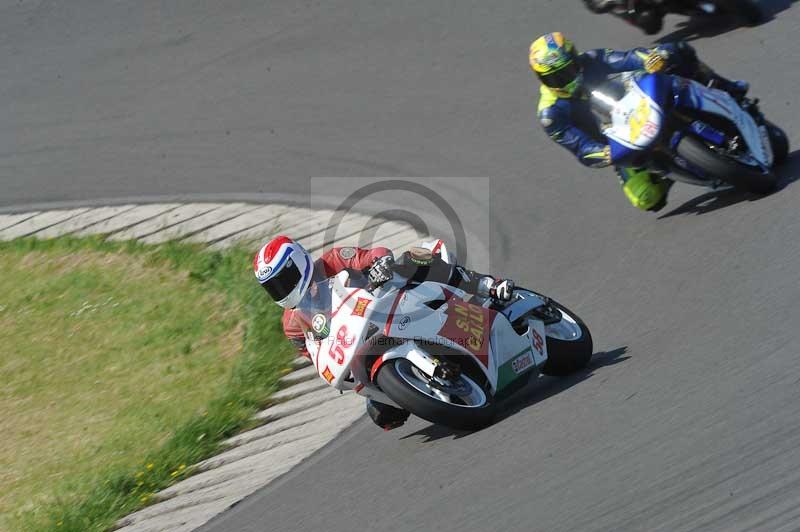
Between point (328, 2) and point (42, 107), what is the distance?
11.9 ft

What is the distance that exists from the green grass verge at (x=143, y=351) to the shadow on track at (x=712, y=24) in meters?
4.76

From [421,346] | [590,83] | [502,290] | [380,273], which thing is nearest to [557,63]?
[590,83]

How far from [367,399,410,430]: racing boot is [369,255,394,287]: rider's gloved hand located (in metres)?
0.91

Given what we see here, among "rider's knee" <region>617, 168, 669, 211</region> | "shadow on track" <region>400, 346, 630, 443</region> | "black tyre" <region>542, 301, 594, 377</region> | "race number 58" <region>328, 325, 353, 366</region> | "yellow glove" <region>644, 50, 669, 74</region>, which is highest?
"yellow glove" <region>644, 50, 669, 74</region>

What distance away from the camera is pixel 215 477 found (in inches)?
310

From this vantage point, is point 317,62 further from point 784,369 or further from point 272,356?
point 784,369

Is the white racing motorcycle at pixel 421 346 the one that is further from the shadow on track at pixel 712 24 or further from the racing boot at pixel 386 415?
the shadow on track at pixel 712 24

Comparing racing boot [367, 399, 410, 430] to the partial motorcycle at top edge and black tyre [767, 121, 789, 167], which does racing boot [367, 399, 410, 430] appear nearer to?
black tyre [767, 121, 789, 167]

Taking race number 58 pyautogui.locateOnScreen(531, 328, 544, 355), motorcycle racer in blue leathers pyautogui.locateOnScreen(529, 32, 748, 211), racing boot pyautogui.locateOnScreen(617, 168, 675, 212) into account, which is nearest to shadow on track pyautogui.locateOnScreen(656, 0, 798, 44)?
motorcycle racer in blue leathers pyautogui.locateOnScreen(529, 32, 748, 211)

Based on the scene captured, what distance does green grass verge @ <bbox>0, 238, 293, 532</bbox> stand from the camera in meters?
8.19

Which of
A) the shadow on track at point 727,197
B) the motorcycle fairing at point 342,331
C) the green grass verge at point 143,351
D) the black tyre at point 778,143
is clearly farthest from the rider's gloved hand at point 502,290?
the black tyre at point 778,143

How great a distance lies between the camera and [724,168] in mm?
7801

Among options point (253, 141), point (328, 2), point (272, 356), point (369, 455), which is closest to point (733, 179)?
point (369, 455)

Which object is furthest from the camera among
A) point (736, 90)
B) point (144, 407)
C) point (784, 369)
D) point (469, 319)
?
point (144, 407)
